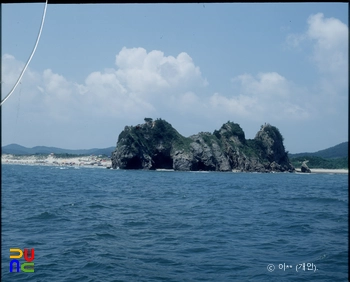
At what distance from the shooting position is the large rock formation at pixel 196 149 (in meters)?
64.9

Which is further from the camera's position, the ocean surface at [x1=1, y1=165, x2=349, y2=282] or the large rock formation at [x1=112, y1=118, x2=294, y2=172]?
the large rock formation at [x1=112, y1=118, x2=294, y2=172]

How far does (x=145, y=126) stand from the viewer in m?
69.0

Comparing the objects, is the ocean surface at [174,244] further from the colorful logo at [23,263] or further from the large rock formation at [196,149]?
the large rock formation at [196,149]

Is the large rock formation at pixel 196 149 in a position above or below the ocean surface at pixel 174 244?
above

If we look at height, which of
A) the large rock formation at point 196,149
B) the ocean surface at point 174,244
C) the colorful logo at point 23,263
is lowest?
the ocean surface at point 174,244

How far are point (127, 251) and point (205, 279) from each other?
7.50ft

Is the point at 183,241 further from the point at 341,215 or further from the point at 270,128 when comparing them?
the point at 270,128

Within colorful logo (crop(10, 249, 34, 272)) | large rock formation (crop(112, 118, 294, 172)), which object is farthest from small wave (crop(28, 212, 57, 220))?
large rock formation (crop(112, 118, 294, 172))

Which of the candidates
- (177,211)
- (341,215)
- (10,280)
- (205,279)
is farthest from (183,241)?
(341,215)

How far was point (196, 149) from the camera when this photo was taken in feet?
220

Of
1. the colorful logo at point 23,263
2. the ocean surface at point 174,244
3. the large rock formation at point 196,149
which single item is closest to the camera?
the colorful logo at point 23,263

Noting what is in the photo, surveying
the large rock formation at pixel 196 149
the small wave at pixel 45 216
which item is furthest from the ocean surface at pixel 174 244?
the large rock formation at pixel 196 149

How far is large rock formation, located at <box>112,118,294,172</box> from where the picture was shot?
6494cm

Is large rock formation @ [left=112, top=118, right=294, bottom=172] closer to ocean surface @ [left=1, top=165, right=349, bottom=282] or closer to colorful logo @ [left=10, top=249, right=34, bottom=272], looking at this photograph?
ocean surface @ [left=1, top=165, right=349, bottom=282]
